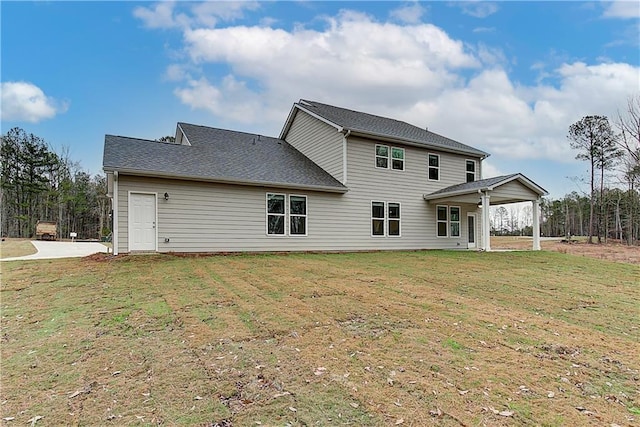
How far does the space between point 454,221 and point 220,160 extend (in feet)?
37.2

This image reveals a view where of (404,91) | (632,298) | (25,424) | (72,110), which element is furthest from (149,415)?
(72,110)

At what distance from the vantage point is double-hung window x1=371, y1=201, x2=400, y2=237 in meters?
15.6

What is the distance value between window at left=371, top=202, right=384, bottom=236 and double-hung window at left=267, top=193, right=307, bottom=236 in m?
3.23

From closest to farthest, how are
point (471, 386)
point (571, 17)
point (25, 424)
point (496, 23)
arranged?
point (25, 424) < point (471, 386) < point (571, 17) < point (496, 23)

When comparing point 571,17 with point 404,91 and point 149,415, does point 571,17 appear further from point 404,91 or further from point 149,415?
point 149,415

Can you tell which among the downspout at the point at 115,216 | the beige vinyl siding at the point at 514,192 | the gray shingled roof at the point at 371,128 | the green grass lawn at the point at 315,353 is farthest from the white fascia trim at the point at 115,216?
the beige vinyl siding at the point at 514,192

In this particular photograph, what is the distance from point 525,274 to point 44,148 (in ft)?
130

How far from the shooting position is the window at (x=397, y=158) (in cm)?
1603

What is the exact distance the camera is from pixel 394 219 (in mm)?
16047

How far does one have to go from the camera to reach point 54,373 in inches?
125

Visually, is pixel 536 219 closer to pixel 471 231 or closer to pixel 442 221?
pixel 471 231

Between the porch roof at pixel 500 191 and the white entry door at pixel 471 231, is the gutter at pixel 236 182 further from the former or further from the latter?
the white entry door at pixel 471 231

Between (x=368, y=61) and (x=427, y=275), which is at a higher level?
(x=368, y=61)

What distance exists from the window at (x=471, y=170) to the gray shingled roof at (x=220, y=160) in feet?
24.9
